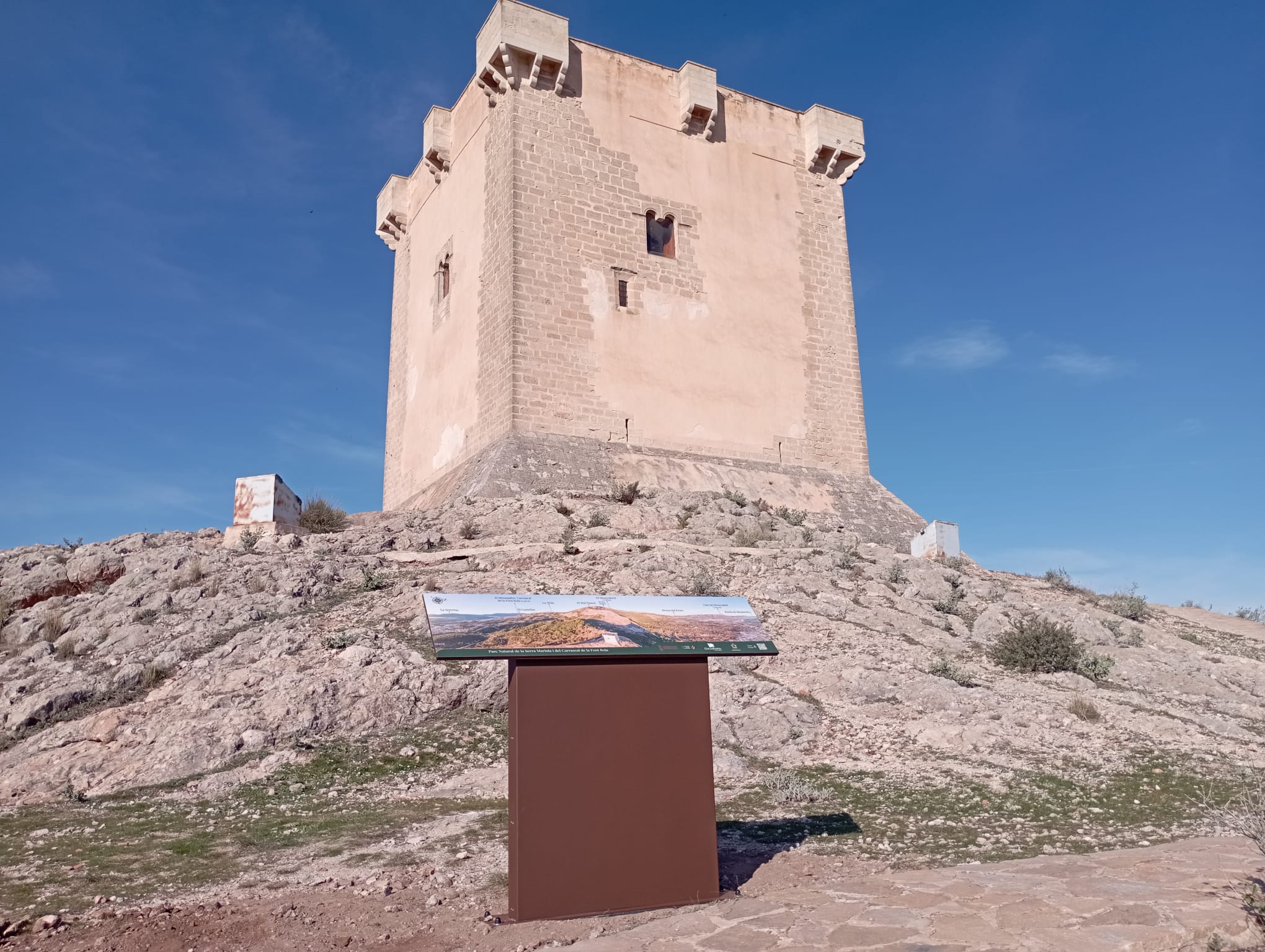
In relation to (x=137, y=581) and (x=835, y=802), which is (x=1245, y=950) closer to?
(x=835, y=802)

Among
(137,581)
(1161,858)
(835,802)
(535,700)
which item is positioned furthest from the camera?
(137,581)

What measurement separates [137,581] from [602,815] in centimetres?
963

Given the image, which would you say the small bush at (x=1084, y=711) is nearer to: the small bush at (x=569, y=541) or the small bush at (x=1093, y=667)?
the small bush at (x=1093, y=667)

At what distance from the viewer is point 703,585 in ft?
39.5

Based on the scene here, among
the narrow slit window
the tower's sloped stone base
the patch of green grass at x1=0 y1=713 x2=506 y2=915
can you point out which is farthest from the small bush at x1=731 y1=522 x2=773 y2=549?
the patch of green grass at x1=0 y1=713 x2=506 y2=915

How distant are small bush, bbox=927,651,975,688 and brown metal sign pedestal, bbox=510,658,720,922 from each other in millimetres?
5607

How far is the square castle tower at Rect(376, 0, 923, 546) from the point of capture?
17.8 m

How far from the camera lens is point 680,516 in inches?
627

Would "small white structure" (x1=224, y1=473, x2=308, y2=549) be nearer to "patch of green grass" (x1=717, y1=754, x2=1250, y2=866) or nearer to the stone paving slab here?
"patch of green grass" (x1=717, y1=754, x2=1250, y2=866)

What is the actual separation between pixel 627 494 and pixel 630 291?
4.34 meters

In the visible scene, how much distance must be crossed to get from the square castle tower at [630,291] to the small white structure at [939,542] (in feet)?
5.19

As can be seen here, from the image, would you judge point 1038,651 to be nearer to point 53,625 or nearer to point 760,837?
point 760,837

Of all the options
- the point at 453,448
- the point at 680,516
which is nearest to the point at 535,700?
the point at 680,516

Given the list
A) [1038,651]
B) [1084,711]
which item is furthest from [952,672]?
[1038,651]
